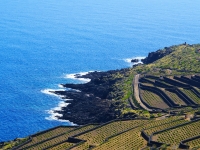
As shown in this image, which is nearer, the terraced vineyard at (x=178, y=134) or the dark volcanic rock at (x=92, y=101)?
the terraced vineyard at (x=178, y=134)

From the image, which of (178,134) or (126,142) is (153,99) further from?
(126,142)

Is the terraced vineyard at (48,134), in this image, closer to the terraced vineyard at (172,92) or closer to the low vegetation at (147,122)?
the low vegetation at (147,122)

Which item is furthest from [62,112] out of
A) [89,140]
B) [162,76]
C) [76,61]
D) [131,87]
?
[76,61]

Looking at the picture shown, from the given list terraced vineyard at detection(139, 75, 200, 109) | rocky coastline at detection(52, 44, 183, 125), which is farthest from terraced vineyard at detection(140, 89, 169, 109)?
rocky coastline at detection(52, 44, 183, 125)

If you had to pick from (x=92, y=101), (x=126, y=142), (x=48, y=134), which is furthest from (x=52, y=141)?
(x=92, y=101)

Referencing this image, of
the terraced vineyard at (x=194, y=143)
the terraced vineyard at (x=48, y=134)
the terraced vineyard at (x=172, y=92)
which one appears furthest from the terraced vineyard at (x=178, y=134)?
the terraced vineyard at (x=172, y=92)

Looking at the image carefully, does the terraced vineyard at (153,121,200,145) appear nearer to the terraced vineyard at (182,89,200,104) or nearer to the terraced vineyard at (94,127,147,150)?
the terraced vineyard at (94,127,147,150)

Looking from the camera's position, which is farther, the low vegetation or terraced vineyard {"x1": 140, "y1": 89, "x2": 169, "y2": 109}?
terraced vineyard {"x1": 140, "y1": 89, "x2": 169, "y2": 109}
